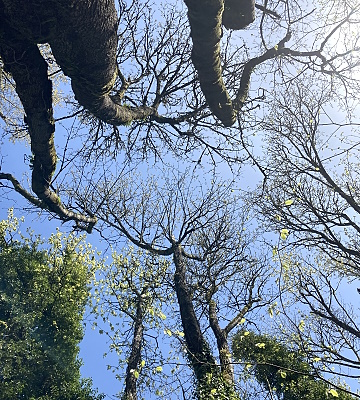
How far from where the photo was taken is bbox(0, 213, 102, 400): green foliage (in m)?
11.0

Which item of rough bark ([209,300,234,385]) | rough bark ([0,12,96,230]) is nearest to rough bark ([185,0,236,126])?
rough bark ([0,12,96,230])

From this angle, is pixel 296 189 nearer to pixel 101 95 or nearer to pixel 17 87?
Result: pixel 101 95

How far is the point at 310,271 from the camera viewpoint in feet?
29.0

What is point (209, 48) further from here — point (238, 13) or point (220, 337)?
point (220, 337)

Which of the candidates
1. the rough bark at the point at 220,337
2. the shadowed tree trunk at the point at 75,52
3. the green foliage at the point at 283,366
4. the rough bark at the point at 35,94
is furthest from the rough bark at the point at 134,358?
the shadowed tree trunk at the point at 75,52

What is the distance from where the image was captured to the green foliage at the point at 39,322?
36.1 feet

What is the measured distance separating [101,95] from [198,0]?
59.7 inches

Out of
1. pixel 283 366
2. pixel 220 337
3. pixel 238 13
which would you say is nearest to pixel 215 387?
pixel 220 337

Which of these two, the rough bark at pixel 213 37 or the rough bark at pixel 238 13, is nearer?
the rough bark at pixel 213 37

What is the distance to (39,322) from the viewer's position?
12.0m

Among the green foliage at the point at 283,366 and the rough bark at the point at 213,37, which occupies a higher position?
the rough bark at the point at 213,37

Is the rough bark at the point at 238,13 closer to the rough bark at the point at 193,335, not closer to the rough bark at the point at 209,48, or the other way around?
the rough bark at the point at 209,48

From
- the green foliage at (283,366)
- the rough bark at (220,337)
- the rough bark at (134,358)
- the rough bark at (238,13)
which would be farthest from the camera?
the green foliage at (283,366)

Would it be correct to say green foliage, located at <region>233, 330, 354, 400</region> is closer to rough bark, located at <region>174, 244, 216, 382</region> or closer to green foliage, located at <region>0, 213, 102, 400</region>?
rough bark, located at <region>174, 244, 216, 382</region>
